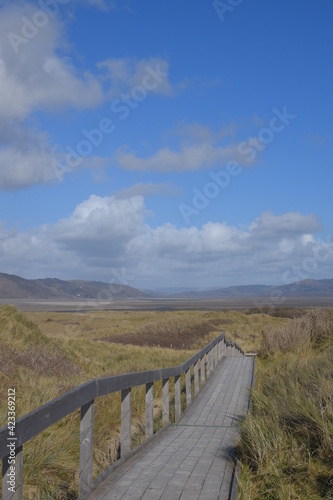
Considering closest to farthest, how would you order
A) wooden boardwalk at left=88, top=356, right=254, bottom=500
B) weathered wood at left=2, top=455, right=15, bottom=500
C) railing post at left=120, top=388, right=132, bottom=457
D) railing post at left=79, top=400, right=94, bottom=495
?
weathered wood at left=2, top=455, right=15, bottom=500, railing post at left=79, top=400, right=94, bottom=495, wooden boardwalk at left=88, top=356, right=254, bottom=500, railing post at left=120, top=388, right=132, bottom=457

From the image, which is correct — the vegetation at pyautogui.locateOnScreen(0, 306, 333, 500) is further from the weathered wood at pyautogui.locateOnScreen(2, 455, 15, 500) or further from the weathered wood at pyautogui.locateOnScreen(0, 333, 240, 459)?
the weathered wood at pyautogui.locateOnScreen(2, 455, 15, 500)

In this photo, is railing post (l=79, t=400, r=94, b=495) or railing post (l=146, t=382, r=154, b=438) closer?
railing post (l=79, t=400, r=94, b=495)

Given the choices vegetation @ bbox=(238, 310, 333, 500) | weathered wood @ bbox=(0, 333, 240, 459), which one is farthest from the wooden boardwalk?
weathered wood @ bbox=(0, 333, 240, 459)

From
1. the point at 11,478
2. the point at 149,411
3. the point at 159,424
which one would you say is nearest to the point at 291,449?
the point at 149,411

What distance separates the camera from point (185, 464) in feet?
19.6

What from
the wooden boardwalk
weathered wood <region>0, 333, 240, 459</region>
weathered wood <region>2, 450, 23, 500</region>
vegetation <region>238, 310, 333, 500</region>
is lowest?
the wooden boardwalk

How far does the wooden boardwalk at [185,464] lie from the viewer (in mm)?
4902

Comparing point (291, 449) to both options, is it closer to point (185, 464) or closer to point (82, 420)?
point (185, 464)

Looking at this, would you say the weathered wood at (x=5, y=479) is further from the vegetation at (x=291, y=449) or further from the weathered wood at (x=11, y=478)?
the vegetation at (x=291, y=449)

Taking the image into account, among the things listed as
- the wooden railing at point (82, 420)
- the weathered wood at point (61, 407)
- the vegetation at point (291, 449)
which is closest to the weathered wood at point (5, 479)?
the wooden railing at point (82, 420)

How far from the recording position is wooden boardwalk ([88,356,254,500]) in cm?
490

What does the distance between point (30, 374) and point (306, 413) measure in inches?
274

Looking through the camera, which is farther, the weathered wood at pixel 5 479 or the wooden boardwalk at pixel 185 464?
the wooden boardwalk at pixel 185 464

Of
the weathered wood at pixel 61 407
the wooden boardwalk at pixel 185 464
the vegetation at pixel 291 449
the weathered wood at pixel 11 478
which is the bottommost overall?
the wooden boardwalk at pixel 185 464
